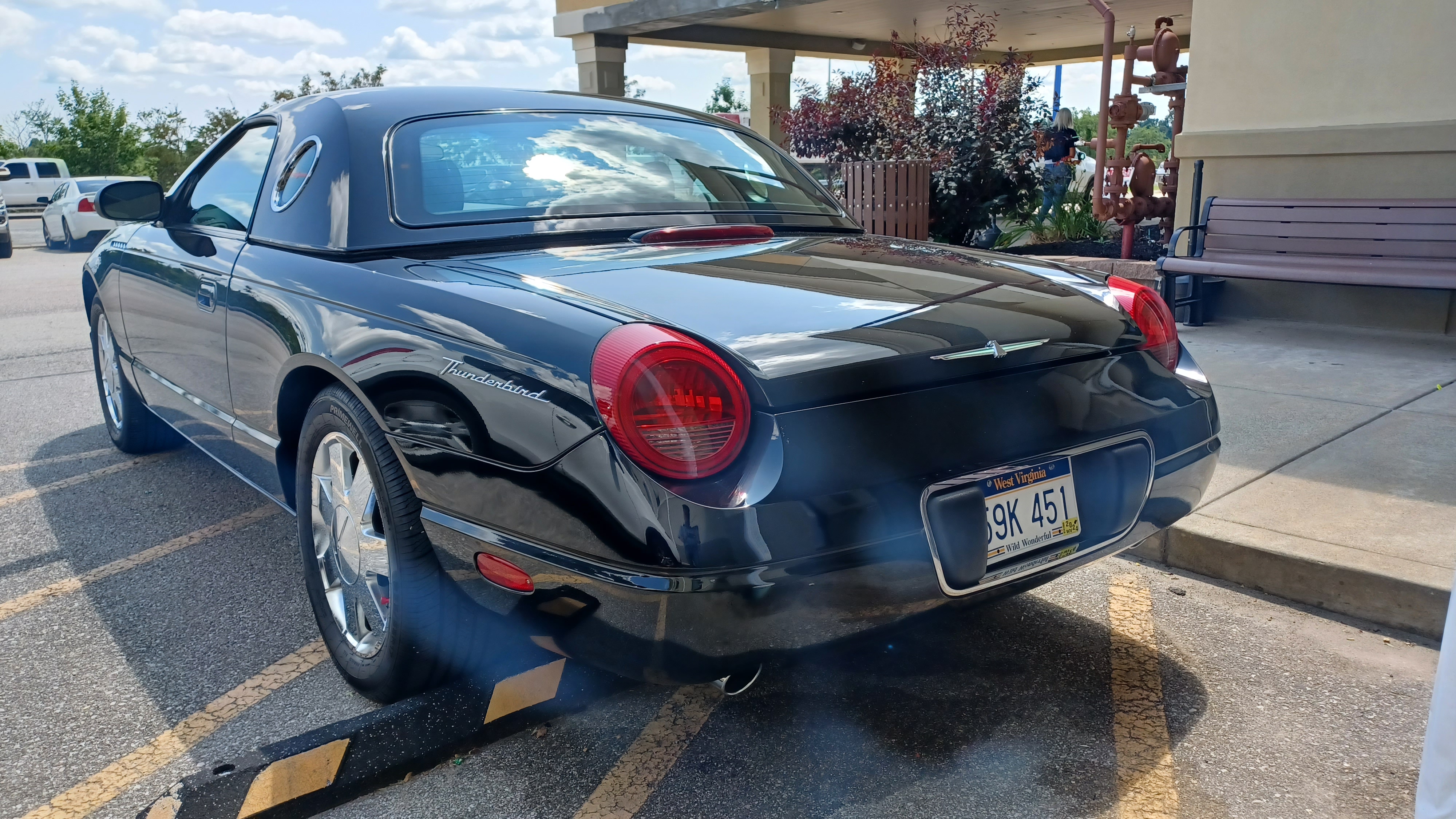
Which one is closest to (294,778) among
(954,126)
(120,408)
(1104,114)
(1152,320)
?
(1152,320)

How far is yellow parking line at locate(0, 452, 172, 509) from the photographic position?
4500mm

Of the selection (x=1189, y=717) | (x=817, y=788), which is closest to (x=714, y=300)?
(x=817, y=788)

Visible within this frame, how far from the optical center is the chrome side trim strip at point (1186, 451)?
8.32 feet

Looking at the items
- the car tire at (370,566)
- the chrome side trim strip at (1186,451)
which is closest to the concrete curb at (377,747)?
the car tire at (370,566)

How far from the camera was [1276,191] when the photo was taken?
7340 millimetres

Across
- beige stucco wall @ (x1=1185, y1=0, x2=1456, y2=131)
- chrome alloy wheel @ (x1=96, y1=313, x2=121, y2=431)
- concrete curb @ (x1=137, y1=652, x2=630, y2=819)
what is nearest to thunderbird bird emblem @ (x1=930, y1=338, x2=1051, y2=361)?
concrete curb @ (x1=137, y1=652, x2=630, y2=819)

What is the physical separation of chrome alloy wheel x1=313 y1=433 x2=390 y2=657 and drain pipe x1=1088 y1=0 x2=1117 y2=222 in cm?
755

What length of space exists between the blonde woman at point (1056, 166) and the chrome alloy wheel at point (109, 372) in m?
8.49

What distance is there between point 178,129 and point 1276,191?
46.4m

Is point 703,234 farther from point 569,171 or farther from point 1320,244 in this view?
point 1320,244

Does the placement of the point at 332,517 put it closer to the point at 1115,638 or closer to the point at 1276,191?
the point at 1115,638

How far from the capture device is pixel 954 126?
35.4ft

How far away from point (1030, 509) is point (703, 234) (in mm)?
1221

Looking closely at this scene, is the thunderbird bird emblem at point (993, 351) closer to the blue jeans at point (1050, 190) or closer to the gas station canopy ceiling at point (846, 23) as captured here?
the blue jeans at point (1050, 190)
